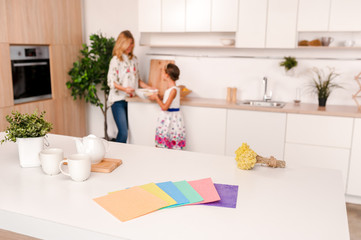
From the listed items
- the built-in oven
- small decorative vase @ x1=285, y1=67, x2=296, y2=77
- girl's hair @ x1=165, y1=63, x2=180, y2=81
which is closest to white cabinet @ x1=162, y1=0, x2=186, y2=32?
girl's hair @ x1=165, y1=63, x2=180, y2=81

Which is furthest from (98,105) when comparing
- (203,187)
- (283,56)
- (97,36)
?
(203,187)

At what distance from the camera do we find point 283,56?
385 cm

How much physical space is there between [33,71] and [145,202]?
9.99 ft

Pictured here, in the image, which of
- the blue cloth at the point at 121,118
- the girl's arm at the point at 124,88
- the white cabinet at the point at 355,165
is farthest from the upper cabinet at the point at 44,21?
the white cabinet at the point at 355,165

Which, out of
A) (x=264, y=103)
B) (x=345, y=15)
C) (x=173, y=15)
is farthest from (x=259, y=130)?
(x=173, y=15)

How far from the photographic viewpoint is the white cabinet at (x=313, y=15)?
336 cm

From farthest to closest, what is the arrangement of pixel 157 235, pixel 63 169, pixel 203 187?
1. pixel 63 169
2. pixel 203 187
3. pixel 157 235

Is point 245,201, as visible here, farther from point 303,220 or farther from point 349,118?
point 349,118

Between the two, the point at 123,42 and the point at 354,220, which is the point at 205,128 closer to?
the point at 123,42

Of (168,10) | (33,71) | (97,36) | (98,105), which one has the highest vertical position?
(168,10)

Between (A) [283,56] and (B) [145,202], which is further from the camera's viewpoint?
(A) [283,56]

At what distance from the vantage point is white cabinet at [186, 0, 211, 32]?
3.74 metres

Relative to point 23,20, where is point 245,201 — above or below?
below

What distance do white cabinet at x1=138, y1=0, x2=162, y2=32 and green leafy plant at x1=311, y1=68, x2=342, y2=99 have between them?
185 cm
